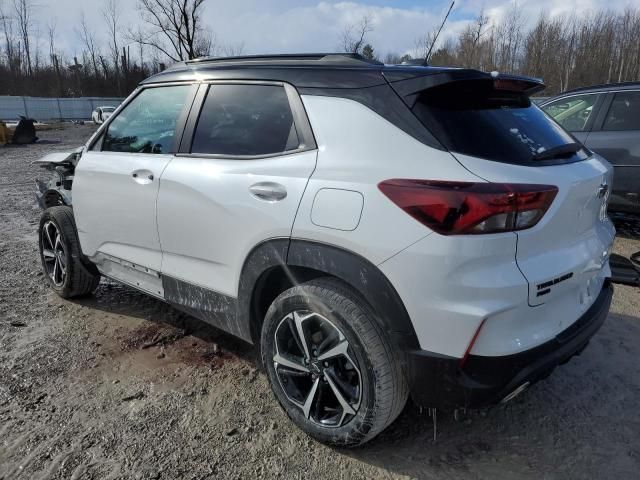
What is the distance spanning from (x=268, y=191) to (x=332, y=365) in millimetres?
872

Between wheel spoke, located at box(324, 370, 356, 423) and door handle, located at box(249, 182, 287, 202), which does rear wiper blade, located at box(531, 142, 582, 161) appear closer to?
door handle, located at box(249, 182, 287, 202)

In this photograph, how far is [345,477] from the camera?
225cm

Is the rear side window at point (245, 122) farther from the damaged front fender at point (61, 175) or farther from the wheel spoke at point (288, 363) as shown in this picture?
the damaged front fender at point (61, 175)

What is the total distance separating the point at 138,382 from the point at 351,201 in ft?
6.18

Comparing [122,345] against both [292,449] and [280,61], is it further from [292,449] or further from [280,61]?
[280,61]

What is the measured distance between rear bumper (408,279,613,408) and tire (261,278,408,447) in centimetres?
12

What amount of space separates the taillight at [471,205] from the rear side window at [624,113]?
15.1 ft

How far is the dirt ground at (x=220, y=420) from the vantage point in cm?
231

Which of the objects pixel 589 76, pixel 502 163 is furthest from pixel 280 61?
pixel 589 76

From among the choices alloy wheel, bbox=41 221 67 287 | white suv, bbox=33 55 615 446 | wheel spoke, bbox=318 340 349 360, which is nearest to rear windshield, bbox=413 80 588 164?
white suv, bbox=33 55 615 446

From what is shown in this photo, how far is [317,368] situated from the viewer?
2.35m

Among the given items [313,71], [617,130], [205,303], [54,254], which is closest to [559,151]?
[313,71]

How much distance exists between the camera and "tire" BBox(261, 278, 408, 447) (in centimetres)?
209

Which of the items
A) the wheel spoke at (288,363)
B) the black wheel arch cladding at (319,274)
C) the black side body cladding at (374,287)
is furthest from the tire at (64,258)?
the black side body cladding at (374,287)
